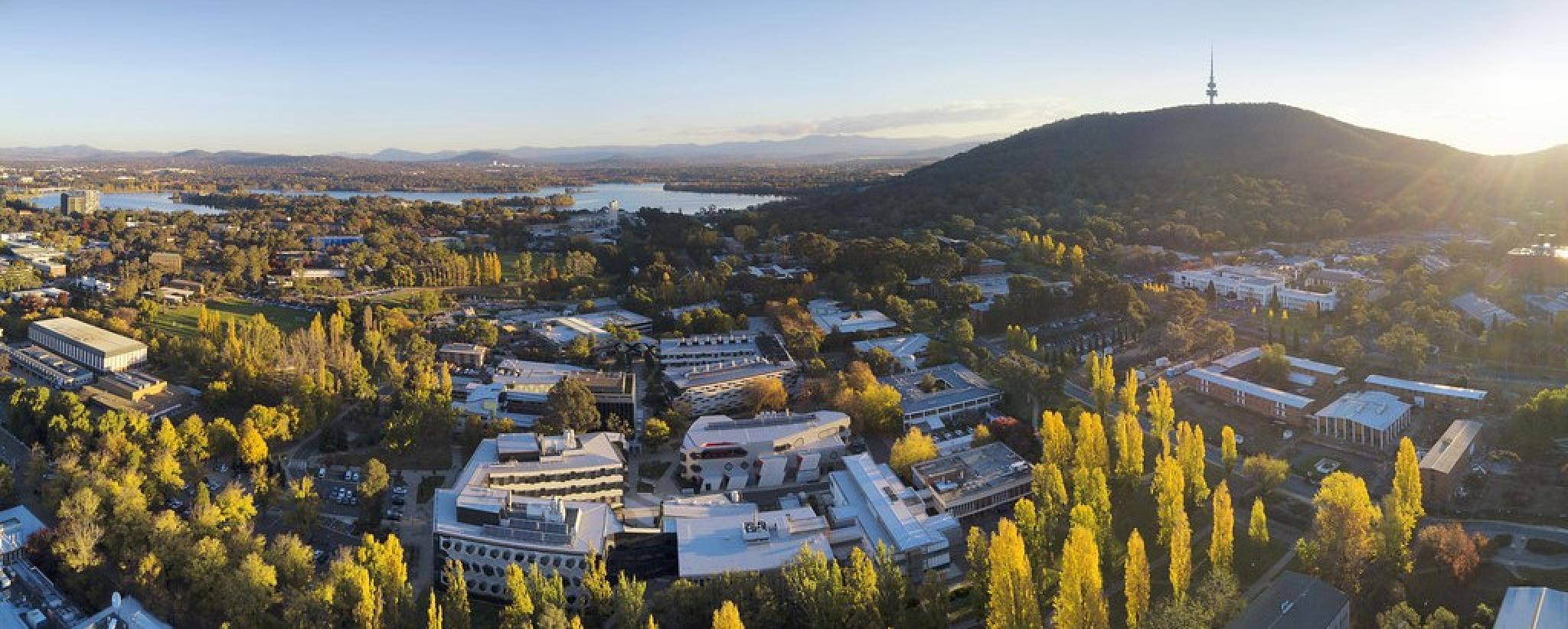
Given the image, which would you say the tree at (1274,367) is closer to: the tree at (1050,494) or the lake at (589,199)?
the tree at (1050,494)

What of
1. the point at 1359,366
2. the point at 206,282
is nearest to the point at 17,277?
the point at 206,282

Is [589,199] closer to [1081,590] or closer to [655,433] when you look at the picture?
[655,433]

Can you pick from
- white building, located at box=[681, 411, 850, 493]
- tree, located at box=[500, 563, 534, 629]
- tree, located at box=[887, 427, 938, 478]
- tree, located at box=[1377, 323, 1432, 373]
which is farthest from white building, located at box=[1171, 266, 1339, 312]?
tree, located at box=[500, 563, 534, 629]

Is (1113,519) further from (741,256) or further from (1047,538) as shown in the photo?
(741,256)

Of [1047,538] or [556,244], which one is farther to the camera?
[556,244]

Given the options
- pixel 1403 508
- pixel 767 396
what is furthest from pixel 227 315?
pixel 1403 508

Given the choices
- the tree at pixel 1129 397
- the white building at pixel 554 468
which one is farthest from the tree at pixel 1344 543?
the white building at pixel 554 468
